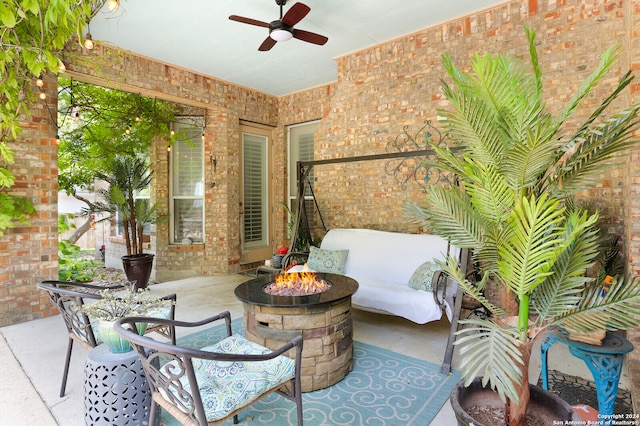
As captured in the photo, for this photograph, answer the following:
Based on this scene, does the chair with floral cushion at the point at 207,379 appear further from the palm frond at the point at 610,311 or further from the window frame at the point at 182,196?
the window frame at the point at 182,196

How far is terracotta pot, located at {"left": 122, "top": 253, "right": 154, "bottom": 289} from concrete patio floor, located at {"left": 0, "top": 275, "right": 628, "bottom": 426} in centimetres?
67

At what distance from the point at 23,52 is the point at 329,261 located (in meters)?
3.33

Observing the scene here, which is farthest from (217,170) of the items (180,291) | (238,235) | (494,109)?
(494,109)

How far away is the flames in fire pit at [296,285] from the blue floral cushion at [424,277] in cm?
92

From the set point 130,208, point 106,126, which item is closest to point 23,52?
point 130,208

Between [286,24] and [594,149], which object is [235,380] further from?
[286,24]

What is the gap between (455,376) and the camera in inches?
97.6

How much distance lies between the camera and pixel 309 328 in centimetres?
230

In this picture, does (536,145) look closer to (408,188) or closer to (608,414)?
(608,414)

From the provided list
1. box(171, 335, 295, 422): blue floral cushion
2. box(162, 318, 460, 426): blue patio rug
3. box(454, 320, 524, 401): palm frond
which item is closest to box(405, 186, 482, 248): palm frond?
box(454, 320, 524, 401): palm frond

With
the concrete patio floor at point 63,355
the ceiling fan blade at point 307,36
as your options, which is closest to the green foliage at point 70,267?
the concrete patio floor at point 63,355

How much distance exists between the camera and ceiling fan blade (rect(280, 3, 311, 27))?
2862 millimetres

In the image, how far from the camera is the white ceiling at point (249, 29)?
3605mm

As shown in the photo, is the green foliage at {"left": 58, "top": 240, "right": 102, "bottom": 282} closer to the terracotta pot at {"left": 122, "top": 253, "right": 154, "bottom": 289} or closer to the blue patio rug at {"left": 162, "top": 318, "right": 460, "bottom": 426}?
the terracotta pot at {"left": 122, "top": 253, "right": 154, "bottom": 289}
